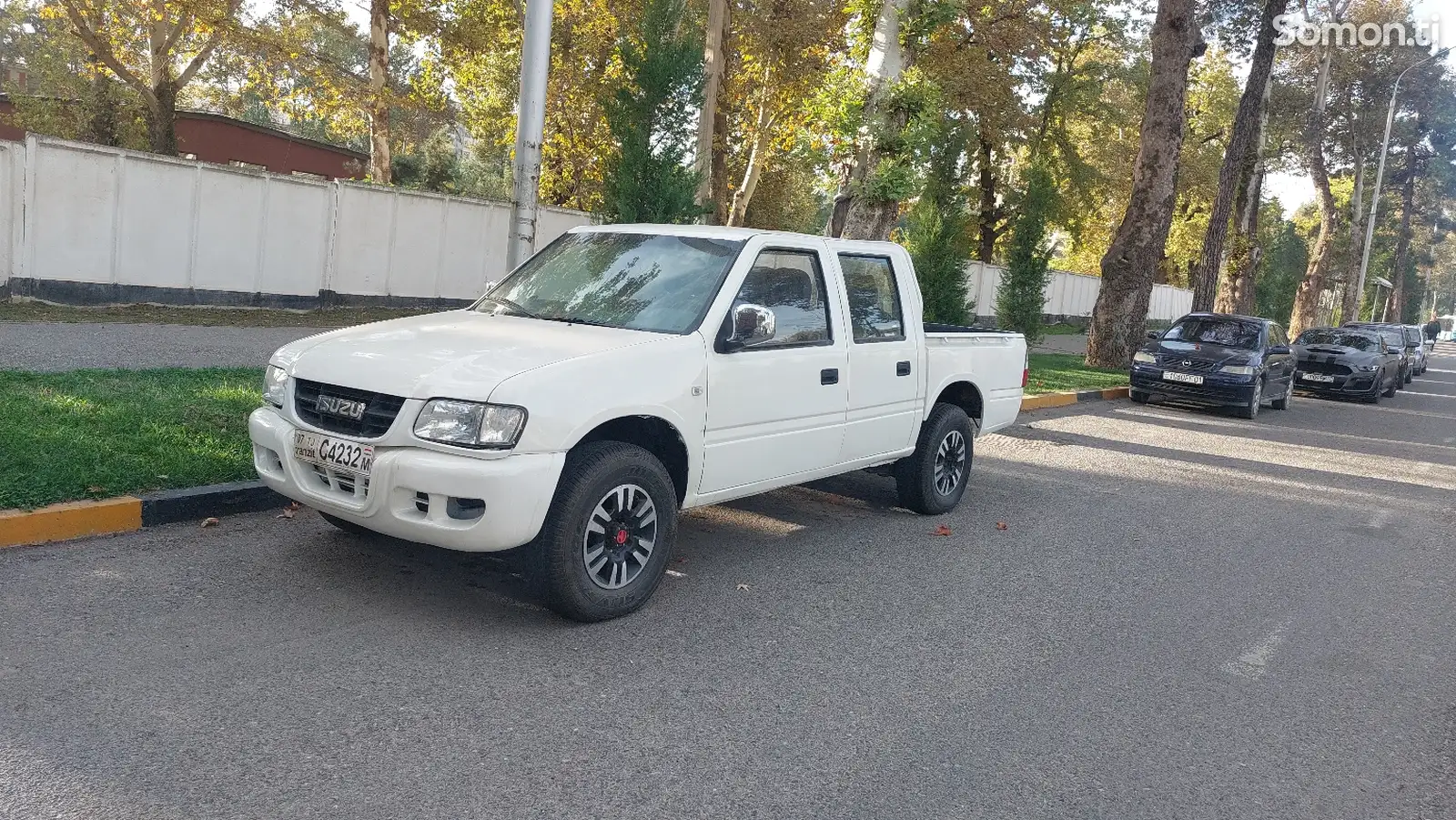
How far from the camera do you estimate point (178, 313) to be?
51.2 ft

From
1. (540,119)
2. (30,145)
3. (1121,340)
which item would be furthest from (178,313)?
(1121,340)

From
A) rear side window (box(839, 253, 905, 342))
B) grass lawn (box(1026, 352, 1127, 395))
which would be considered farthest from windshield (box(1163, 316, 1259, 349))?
rear side window (box(839, 253, 905, 342))

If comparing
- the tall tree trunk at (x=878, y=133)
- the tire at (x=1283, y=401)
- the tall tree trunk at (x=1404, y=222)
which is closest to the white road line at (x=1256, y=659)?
the tall tree trunk at (x=878, y=133)

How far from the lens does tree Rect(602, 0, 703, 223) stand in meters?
15.2

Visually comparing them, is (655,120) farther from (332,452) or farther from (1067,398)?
(332,452)

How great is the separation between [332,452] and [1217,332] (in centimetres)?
1621

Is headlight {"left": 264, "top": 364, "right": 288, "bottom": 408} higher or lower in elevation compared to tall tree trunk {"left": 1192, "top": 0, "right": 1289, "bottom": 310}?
lower

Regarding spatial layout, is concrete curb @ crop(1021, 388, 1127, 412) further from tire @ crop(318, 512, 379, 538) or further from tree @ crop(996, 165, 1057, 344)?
tire @ crop(318, 512, 379, 538)

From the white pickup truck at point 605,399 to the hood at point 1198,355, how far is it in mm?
11410

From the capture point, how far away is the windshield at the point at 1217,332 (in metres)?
17.5

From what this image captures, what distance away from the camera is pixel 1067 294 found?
4569 centimetres

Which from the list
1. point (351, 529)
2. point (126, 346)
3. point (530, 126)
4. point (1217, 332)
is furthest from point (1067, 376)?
point (351, 529)

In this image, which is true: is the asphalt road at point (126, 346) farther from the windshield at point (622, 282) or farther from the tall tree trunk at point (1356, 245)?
the tall tree trunk at point (1356, 245)

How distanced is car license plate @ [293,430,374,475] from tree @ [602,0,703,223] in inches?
423
